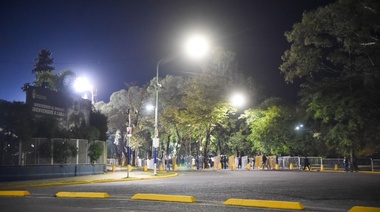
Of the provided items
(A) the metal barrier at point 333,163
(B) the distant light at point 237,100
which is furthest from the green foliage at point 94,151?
(A) the metal barrier at point 333,163

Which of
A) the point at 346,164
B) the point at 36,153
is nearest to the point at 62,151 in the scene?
the point at 36,153

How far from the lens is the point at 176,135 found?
58656mm

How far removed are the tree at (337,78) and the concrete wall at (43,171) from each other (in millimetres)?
20510

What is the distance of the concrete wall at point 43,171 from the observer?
24.1 metres

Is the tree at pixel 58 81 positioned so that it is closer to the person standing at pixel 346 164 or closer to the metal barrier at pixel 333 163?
the metal barrier at pixel 333 163

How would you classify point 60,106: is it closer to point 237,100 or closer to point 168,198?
point 168,198

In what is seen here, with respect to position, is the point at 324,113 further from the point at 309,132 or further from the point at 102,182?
the point at 102,182

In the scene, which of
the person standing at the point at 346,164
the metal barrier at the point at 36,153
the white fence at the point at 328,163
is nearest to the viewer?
the metal barrier at the point at 36,153

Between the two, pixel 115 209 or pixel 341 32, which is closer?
pixel 115 209

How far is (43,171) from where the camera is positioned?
26.4 meters

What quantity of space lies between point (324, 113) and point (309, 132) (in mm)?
9991

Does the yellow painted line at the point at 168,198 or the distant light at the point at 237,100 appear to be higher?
the distant light at the point at 237,100

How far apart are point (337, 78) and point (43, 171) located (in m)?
28.0

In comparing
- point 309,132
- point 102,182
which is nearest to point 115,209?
point 102,182
